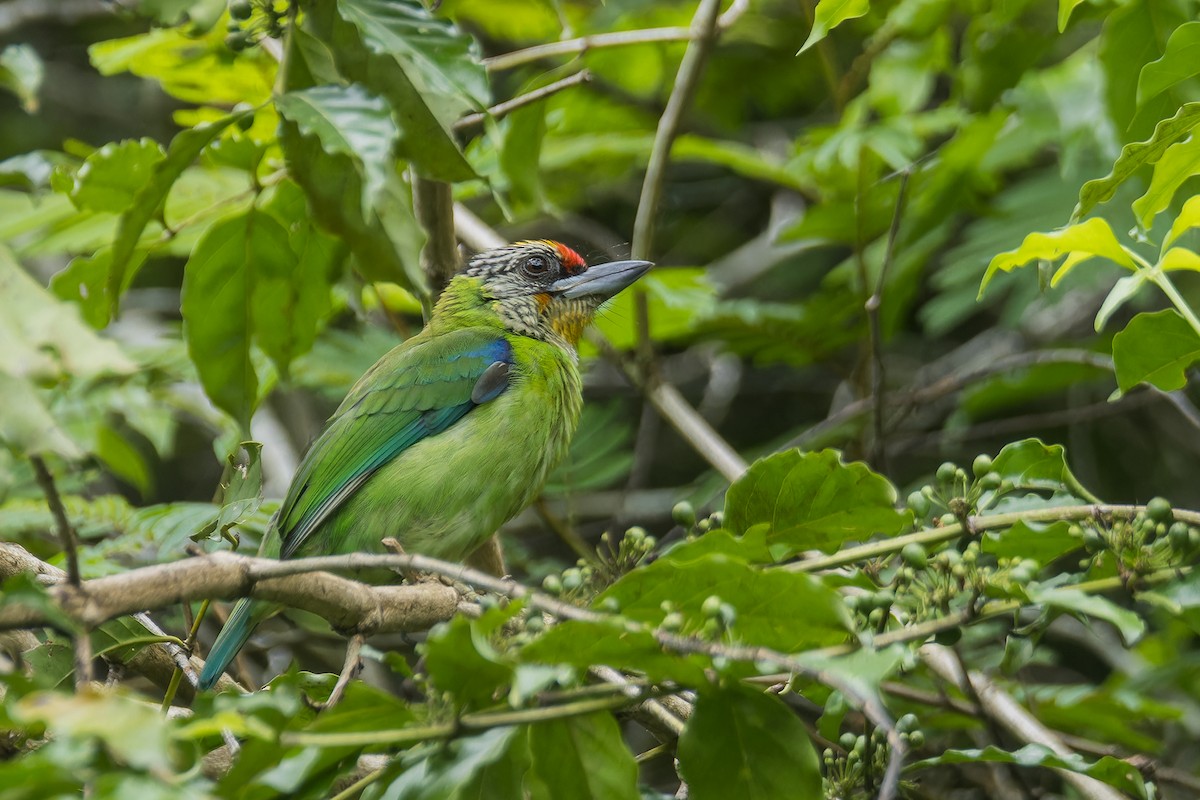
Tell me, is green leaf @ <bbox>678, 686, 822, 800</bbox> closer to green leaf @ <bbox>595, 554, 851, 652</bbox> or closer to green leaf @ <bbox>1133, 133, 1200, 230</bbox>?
green leaf @ <bbox>595, 554, 851, 652</bbox>

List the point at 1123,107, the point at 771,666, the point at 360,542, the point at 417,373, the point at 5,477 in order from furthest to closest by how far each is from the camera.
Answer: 1. the point at 417,373
2. the point at 360,542
3. the point at 1123,107
4. the point at 771,666
5. the point at 5,477

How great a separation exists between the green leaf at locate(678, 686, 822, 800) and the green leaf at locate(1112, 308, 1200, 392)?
0.88 meters

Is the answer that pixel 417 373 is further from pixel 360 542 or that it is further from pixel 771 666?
pixel 771 666

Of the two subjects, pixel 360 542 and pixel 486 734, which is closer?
pixel 486 734

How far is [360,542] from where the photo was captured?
135 inches

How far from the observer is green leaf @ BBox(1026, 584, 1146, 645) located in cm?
159

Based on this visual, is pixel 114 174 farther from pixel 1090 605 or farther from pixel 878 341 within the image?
pixel 1090 605

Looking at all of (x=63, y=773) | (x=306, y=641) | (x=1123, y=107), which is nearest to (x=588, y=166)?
(x=306, y=641)

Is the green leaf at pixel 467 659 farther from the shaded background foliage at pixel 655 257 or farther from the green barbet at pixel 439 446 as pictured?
the green barbet at pixel 439 446

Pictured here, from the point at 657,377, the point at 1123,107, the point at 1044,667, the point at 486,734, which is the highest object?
the point at 1123,107

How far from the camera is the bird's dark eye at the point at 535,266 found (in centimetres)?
416

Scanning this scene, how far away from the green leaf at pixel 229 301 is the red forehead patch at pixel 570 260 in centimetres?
154

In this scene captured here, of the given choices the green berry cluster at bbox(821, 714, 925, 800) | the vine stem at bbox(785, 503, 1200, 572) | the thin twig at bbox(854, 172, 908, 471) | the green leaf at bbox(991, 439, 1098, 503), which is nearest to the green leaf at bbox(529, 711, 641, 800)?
the vine stem at bbox(785, 503, 1200, 572)

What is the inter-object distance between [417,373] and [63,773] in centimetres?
253
